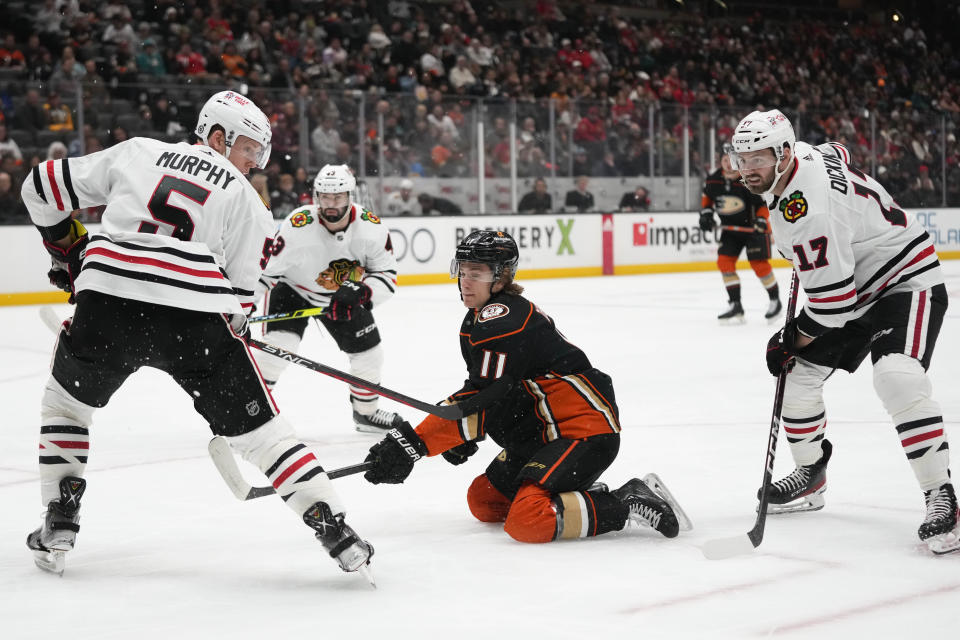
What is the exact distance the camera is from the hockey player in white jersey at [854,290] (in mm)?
2877

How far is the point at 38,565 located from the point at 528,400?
130cm

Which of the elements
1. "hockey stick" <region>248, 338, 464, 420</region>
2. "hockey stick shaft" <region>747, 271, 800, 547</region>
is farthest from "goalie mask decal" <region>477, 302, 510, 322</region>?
"hockey stick shaft" <region>747, 271, 800, 547</region>

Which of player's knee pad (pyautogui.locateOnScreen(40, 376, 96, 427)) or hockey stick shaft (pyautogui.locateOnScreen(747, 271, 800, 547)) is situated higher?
player's knee pad (pyautogui.locateOnScreen(40, 376, 96, 427))

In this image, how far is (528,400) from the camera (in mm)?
3150

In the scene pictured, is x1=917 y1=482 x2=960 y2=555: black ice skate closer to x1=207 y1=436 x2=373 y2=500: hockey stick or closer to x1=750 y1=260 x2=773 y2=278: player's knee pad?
x1=207 y1=436 x2=373 y2=500: hockey stick

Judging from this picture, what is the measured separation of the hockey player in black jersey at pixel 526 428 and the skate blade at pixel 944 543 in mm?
610

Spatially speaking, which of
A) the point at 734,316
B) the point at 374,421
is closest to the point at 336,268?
the point at 374,421

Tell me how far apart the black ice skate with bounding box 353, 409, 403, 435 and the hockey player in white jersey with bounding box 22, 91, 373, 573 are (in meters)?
2.05

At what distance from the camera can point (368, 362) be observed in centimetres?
502

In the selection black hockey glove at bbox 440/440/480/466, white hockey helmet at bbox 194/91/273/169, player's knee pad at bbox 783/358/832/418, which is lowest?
black hockey glove at bbox 440/440/480/466

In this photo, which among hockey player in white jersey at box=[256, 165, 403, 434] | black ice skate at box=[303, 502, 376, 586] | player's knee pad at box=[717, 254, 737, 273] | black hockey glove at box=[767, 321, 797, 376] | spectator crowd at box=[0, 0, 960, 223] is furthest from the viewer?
spectator crowd at box=[0, 0, 960, 223]

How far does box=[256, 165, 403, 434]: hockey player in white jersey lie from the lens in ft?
16.1

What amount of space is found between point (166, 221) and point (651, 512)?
1409mm

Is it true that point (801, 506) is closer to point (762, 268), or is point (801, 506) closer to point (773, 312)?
point (773, 312)
